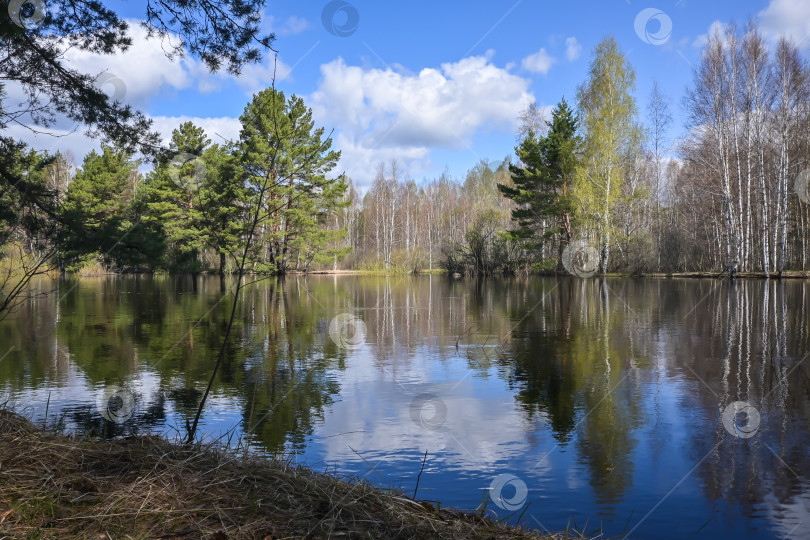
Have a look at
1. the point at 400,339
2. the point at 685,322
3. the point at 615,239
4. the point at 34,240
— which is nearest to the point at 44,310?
the point at 400,339

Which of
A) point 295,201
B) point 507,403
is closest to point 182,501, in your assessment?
point 507,403

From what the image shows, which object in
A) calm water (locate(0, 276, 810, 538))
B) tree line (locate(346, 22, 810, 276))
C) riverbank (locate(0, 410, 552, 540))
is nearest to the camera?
riverbank (locate(0, 410, 552, 540))

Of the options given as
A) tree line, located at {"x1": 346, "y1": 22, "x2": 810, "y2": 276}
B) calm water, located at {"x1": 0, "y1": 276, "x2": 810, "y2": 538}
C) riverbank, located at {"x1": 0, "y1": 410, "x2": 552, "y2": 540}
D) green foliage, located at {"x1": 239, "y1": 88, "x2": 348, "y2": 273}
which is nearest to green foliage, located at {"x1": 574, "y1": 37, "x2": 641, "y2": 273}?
tree line, located at {"x1": 346, "y1": 22, "x2": 810, "y2": 276}

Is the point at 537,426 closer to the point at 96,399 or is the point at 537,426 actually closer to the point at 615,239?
the point at 96,399

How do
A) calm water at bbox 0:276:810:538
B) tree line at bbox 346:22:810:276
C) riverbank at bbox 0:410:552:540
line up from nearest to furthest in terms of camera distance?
riverbank at bbox 0:410:552:540 → calm water at bbox 0:276:810:538 → tree line at bbox 346:22:810:276

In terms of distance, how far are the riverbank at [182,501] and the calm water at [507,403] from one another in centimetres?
120

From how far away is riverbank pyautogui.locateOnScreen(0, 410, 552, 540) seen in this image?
2.31 metres

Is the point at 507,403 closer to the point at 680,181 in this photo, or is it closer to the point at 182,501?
the point at 182,501

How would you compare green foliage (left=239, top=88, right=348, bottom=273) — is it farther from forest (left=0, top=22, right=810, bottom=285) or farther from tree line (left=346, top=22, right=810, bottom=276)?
tree line (left=346, top=22, right=810, bottom=276)

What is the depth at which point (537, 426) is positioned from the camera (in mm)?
5637

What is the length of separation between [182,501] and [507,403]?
453cm

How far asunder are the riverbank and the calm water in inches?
47.2

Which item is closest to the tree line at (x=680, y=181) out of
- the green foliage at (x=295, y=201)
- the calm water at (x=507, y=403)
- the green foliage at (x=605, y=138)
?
the green foliage at (x=605, y=138)

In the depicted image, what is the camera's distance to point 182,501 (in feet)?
8.27
